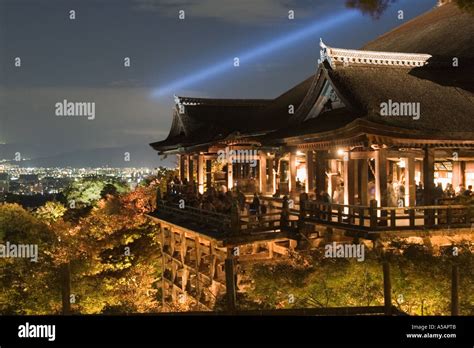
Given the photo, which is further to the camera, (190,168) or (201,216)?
(190,168)

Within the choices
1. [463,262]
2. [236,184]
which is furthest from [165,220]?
[463,262]

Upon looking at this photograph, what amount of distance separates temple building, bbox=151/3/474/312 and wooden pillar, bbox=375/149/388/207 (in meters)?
0.03

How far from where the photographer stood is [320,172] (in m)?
18.9

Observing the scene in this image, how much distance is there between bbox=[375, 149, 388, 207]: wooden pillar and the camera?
49.6 feet

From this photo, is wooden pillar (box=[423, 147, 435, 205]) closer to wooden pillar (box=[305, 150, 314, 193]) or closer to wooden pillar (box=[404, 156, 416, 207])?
wooden pillar (box=[404, 156, 416, 207])

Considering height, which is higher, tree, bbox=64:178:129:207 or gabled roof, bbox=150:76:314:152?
gabled roof, bbox=150:76:314:152

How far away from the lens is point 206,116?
31.3m

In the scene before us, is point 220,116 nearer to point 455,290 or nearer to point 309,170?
point 309,170

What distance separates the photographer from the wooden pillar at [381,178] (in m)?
15.1

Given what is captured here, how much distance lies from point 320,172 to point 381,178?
153 inches

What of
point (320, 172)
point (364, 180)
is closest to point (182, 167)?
point (320, 172)

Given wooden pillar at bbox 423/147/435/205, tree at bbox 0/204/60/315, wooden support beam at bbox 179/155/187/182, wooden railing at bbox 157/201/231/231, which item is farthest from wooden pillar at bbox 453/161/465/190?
wooden support beam at bbox 179/155/187/182
